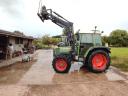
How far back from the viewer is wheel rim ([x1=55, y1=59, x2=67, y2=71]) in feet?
38.9

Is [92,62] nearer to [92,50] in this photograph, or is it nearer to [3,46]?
[92,50]

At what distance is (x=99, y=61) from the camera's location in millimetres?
12086

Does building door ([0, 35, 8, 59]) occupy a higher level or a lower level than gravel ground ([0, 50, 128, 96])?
higher

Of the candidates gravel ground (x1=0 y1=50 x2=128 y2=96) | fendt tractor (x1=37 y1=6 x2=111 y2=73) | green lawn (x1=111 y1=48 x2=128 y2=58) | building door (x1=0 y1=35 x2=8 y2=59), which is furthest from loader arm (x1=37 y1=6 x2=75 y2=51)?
green lawn (x1=111 y1=48 x2=128 y2=58)

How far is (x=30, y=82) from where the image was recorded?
31.3ft

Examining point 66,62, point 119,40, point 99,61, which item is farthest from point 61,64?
point 119,40

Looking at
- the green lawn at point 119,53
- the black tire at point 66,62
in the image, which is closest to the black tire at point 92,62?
the black tire at point 66,62

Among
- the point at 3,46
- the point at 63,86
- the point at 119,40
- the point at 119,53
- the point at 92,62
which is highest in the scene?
the point at 119,40

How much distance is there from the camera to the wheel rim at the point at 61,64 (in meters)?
11.9

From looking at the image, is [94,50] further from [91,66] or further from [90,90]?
[90,90]

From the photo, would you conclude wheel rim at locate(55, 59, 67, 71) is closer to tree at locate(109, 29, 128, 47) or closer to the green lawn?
the green lawn

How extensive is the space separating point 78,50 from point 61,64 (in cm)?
127

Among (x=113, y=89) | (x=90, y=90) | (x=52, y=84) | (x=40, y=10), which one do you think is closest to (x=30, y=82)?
(x=52, y=84)

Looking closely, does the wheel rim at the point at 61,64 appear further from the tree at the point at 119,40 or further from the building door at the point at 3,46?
the tree at the point at 119,40
